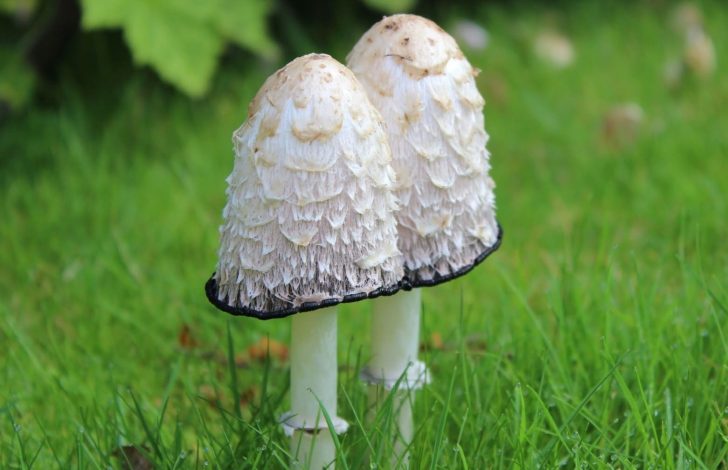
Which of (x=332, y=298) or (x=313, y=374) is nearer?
(x=332, y=298)

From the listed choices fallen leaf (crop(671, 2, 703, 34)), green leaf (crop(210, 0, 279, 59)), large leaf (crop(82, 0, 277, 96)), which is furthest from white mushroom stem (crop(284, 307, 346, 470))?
fallen leaf (crop(671, 2, 703, 34))

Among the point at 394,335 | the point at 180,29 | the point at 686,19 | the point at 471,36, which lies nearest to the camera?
the point at 394,335

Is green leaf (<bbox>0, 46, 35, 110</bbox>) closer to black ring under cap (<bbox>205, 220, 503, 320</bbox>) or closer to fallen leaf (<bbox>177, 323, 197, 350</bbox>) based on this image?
fallen leaf (<bbox>177, 323, 197, 350</bbox>)

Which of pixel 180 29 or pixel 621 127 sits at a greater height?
pixel 180 29

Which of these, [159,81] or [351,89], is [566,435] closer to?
[351,89]

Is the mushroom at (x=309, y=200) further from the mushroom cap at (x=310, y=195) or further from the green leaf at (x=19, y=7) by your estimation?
the green leaf at (x=19, y=7)

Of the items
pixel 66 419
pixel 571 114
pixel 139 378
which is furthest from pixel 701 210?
pixel 66 419

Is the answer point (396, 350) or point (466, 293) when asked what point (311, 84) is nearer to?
point (396, 350)

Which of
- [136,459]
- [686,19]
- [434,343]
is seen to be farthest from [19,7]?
[686,19]
